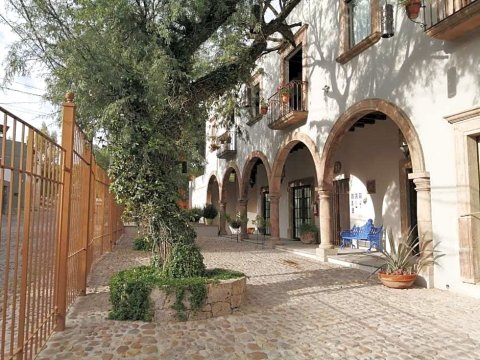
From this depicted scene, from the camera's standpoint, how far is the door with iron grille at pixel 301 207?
13.8 meters

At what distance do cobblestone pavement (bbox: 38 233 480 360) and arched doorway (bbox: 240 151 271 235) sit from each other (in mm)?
9111

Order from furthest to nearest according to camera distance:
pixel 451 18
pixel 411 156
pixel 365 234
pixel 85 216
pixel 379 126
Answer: pixel 379 126
pixel 365 234
pixel 411 156
pixel 85 216
pixel 451 18

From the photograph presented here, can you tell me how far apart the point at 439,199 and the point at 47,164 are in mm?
5638

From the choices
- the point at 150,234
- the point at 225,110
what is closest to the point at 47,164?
the point at 150,234

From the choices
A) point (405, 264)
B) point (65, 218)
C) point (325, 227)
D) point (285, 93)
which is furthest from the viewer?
point (285, 93)

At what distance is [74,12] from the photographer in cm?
579

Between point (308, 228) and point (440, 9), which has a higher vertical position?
point (440, 9)

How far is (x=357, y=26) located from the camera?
8742 millimetres

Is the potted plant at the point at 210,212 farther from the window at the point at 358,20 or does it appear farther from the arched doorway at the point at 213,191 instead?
the window at the point at 358,20

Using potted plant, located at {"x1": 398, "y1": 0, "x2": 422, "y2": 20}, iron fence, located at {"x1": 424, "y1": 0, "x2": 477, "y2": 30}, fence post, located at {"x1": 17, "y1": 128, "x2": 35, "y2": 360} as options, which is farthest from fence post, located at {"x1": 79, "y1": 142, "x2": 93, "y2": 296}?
iron fence, located at {"x1": 424, "y1": 0, "x2": 477, "y2": 30}

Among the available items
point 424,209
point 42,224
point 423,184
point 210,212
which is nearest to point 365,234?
point 424,209

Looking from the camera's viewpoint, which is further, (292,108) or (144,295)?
(292,108)

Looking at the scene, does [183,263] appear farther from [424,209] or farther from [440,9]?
[440,9]

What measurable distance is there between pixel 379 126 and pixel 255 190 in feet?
31.6
